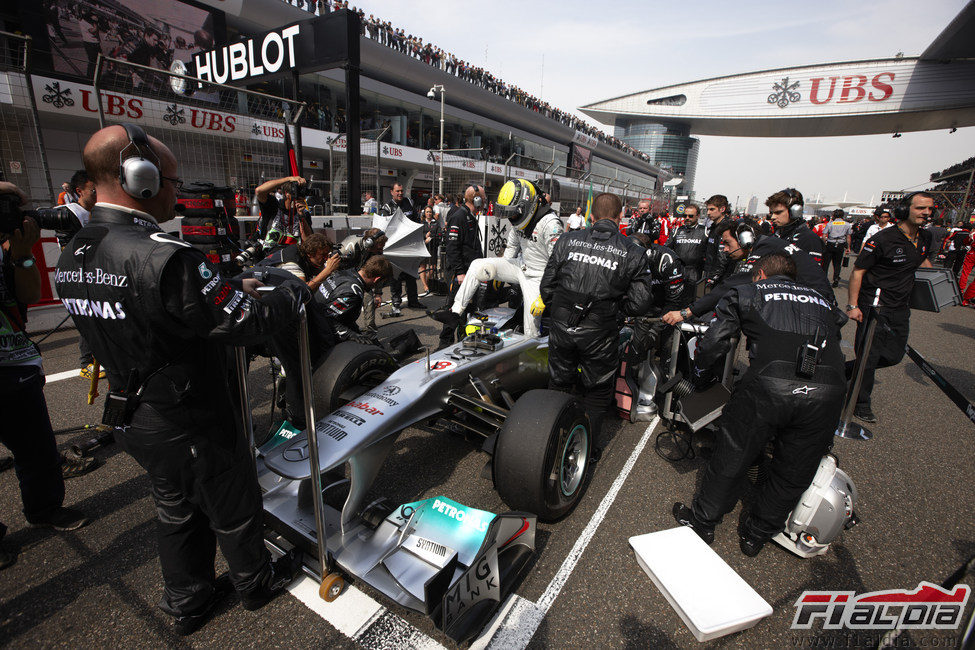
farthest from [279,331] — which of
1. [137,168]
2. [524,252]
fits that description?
[524,252]

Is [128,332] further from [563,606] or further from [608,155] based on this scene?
[608,155]

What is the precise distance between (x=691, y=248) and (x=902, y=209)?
105 inches

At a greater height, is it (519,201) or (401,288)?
(519,201)

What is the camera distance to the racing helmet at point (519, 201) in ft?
13.7

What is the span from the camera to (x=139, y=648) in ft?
5.77

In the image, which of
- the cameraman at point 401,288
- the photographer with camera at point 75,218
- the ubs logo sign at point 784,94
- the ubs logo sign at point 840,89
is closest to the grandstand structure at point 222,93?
the cameraman at point 401,288

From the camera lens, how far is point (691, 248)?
6547 mm

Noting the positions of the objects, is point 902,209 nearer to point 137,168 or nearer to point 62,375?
point 137,168

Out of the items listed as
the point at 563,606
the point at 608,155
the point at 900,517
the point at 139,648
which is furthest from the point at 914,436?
the point at 608,155

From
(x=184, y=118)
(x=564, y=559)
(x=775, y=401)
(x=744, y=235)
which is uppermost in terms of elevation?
(x=184, y=118)

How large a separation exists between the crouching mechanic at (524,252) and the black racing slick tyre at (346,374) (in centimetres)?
109

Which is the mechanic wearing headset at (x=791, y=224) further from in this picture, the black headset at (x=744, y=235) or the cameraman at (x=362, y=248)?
the cameraman at (x=362, y=248)

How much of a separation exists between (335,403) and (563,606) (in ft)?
5.42

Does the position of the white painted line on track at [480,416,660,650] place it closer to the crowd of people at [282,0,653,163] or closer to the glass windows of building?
the crowd of people at [282,0,653,163]
